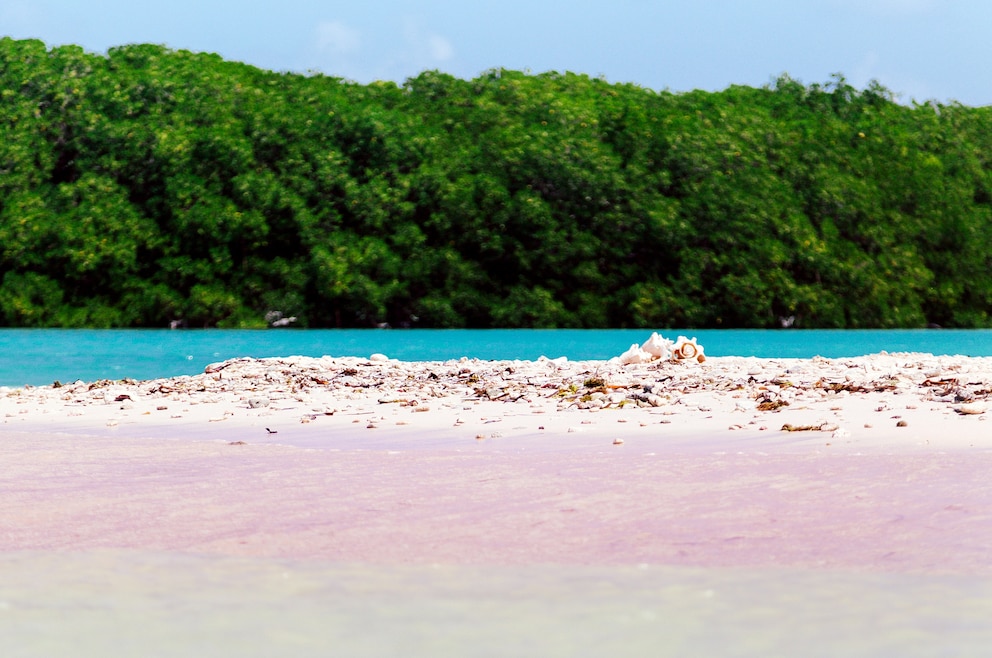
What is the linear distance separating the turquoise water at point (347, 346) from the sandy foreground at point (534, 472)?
874 centimetres

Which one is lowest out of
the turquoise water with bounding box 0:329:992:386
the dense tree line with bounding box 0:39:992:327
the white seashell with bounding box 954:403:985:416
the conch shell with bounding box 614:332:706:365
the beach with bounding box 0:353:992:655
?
the turquoise water with bounding box 0:329:992:386

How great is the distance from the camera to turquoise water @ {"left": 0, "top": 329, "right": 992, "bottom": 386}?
20125 millimetres

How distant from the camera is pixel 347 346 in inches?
1109

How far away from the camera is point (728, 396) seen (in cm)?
918

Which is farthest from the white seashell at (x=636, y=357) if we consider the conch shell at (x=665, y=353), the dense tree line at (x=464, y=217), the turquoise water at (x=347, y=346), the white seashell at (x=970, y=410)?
the dense tree line at (x=464, y=217)

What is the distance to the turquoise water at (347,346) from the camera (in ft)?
66.0

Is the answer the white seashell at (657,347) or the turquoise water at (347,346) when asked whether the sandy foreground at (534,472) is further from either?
the turquoise water at (347,346)

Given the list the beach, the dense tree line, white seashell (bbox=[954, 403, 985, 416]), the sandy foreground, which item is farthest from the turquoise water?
white seashell (bbox=[954, 403, 985, 416])

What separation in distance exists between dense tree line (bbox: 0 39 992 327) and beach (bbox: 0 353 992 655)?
32453mm

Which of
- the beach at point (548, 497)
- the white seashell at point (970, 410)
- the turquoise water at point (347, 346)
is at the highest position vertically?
the white seashell at point (970, 410)

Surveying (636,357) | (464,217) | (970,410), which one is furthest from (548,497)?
(464,217)

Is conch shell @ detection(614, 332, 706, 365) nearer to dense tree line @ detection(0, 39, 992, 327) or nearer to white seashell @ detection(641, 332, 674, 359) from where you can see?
white seashell @ detection(641, 332, 674, 359)

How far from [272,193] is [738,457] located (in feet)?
123

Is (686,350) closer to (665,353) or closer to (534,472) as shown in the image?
(665,353)
